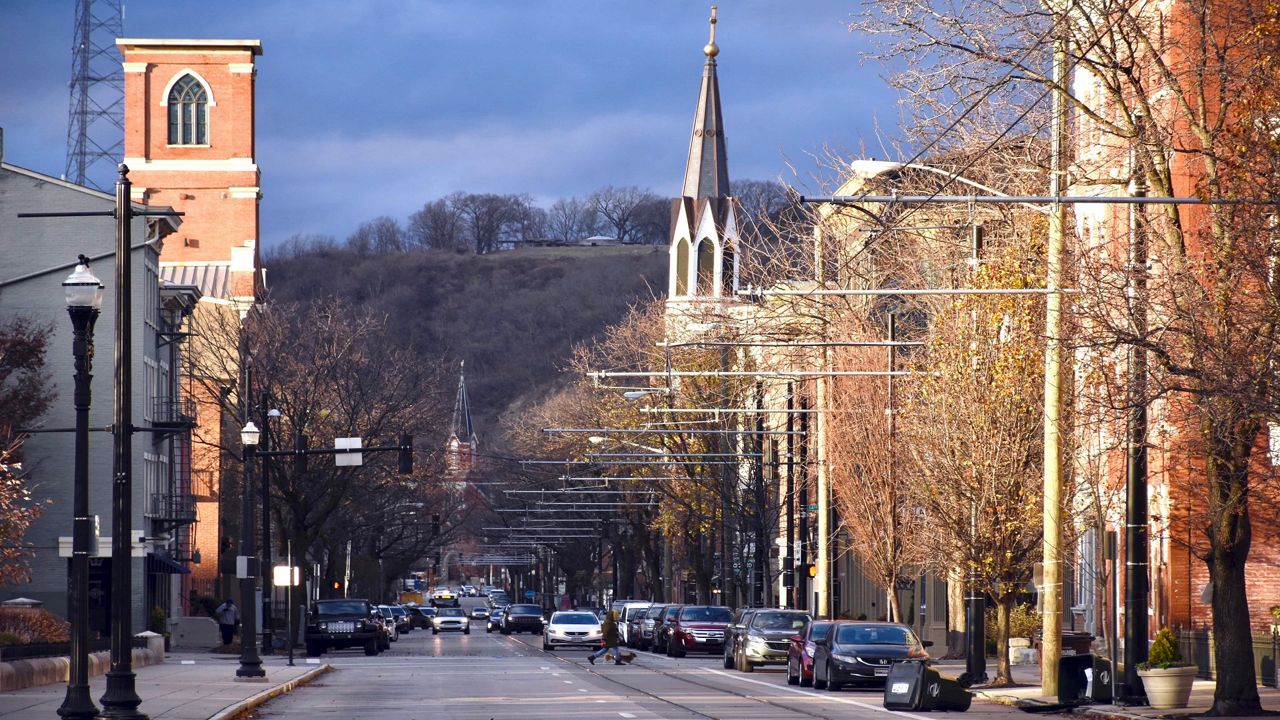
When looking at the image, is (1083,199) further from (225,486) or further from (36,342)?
(225,486)

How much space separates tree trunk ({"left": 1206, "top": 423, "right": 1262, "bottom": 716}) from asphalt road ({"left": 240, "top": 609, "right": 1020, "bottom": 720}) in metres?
3.33

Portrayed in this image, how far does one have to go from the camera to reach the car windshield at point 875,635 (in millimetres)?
34206

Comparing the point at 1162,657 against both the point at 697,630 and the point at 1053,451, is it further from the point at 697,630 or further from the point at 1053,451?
the point at 697,630

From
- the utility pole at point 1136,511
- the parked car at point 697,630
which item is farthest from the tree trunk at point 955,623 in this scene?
the utility pole at point 1136,511

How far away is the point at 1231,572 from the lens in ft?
80.2

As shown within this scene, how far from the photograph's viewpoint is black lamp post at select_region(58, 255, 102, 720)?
20.4m

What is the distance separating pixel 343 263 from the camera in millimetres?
180375

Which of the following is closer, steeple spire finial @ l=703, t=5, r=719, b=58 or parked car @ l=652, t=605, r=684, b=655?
parked car @ l=652, t=605, r=684, b=655

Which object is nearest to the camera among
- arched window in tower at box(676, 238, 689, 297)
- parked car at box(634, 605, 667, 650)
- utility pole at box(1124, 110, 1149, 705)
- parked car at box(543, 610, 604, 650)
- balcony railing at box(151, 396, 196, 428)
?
utility pole at box(1124, 110, 1149, 705)

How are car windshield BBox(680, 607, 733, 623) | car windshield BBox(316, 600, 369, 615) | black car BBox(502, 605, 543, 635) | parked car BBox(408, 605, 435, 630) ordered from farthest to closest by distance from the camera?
parked car BBox(408, 605, 435, 630)
black car BBox(502, 605, 543, 635)
car windshield BBox(316, 600, 369, 615)
car windshield BBox(680, 607, 733, 623)

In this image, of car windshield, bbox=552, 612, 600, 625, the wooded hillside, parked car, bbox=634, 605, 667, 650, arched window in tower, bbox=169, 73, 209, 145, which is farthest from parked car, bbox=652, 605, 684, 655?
the wooded hillside

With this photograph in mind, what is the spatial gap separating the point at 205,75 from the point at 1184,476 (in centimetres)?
6736

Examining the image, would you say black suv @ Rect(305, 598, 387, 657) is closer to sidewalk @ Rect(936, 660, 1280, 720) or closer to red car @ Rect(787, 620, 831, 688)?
red car @ Rect(787, 620, 831, 688)

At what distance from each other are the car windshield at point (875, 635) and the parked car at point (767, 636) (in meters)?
8.95
